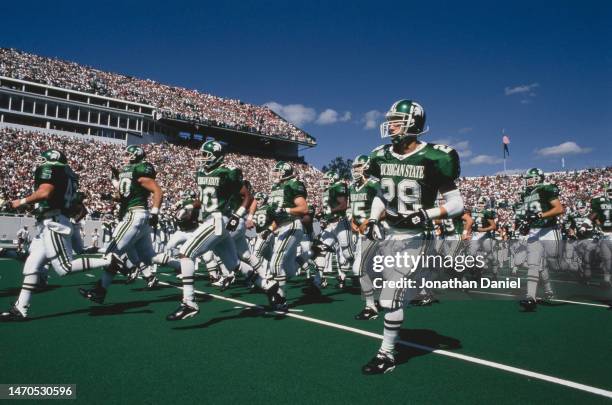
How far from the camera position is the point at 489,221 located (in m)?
12.0

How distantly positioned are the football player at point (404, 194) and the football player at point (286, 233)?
8.69 feet

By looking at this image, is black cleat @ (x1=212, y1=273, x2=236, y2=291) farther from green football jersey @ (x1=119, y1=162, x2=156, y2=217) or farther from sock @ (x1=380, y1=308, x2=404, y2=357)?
sock @ (x1=380, y1=308, x2=404, y2=357)

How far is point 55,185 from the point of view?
235 inches

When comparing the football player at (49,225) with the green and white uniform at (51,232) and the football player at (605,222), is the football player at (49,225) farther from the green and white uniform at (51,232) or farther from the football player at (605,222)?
the football player at (605,222)

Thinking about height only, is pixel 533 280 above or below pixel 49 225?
below

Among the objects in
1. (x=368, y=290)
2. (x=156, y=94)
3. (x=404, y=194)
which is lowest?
(x=368, y=290)

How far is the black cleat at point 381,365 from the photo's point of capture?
3.76 m

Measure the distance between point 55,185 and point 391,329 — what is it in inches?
197

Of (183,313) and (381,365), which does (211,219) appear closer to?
(183,313)

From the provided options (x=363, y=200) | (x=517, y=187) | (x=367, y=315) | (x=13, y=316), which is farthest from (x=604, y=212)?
(x=517, y=187)

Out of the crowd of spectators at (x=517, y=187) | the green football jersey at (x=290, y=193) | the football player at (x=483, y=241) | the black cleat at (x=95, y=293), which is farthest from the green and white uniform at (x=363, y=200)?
the crowd of spectators at (x=517, y=187)

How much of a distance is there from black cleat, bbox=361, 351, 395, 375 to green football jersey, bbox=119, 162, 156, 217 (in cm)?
460

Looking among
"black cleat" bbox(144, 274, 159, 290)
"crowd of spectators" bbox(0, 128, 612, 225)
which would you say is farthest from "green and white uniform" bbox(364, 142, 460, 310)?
"crowd of spectators" bbox(0, 128, 612, 225)

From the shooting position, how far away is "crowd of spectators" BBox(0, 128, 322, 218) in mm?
31250
